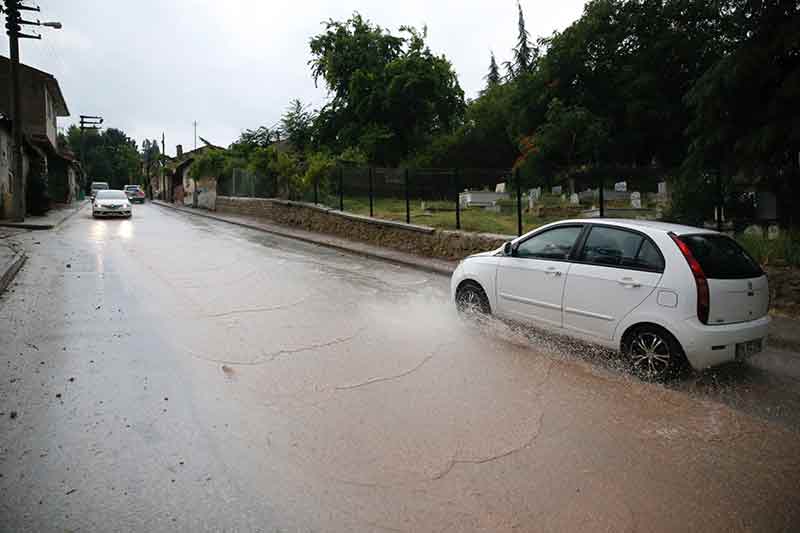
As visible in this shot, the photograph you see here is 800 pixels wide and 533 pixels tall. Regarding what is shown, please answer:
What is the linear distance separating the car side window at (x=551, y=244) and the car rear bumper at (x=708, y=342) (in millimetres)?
1672

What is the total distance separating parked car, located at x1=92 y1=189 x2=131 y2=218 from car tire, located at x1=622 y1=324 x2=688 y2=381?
2652 centimetres

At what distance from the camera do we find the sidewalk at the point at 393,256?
704 centimetres

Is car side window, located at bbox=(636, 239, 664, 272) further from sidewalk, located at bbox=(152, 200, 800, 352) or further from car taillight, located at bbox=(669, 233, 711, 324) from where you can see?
sidewalk, located at bbox=(152, 200, 800, 352)

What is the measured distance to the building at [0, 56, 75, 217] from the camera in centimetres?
2438

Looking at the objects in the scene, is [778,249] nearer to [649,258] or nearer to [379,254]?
[649,258]

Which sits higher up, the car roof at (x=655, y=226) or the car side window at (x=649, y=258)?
the car roof at (x=655, y=226)

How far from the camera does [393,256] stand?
47.3ft

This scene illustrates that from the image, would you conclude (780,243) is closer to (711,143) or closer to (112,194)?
(711,143)

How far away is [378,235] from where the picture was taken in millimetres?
16812

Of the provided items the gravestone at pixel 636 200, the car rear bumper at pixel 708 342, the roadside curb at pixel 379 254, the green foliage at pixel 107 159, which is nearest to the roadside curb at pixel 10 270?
the roadside curb at pixel 379 254

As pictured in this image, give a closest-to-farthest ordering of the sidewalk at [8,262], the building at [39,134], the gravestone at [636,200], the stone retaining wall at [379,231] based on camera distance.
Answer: the sidewalk at [8,262], the gravestone at [636,200], the stone retaining wall at [379,231], the building at [39,134]

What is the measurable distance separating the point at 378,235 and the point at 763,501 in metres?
13.8

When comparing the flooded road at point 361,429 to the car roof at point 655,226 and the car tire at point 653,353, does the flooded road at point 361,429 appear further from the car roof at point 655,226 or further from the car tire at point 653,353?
the car roof at point 655,226

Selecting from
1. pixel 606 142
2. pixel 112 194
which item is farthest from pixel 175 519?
pixel 606 142
